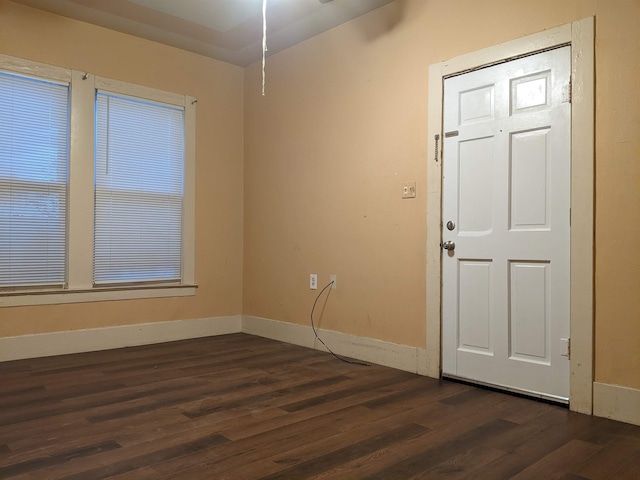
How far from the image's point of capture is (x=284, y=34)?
4148mm

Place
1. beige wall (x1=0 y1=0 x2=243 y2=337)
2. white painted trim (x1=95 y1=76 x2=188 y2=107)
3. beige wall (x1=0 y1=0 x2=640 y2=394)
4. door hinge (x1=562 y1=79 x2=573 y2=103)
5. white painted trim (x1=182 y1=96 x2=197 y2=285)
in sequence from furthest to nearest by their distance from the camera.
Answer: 1. white painted trim (x1=182 y1=96 x2=197 y2=285)
2. white painted trim (x1=95 y1=76 x2=188 y2=107)
3. beige wall (x1=0 y1=0 x2=243 y2=337)
4. door hinge (x1=562 y1=79 x2=573 y2=103)
5. beige wall (x1=0 y1=0 x2=640 y2=394)

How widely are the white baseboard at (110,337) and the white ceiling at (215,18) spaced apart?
8.05 ft

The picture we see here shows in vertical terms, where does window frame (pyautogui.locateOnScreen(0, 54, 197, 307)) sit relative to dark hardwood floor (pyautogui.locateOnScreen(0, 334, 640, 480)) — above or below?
above

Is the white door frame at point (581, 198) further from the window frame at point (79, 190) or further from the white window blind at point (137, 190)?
the window frame at point (79, 190)

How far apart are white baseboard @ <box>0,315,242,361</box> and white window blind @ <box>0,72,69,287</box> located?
420mm

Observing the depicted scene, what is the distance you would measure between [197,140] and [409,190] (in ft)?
7.24

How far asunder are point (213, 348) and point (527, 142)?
2.80m

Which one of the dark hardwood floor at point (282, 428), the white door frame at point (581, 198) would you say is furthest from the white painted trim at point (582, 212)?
the dark hardwood floor at point (282, 428)

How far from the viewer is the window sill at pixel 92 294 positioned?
3631 mm

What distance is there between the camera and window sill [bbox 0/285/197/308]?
3.63 m

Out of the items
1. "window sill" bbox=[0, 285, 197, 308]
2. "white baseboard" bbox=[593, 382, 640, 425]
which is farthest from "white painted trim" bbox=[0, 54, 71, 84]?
"white baseboard" bbox=[593, 382, 640, 425]

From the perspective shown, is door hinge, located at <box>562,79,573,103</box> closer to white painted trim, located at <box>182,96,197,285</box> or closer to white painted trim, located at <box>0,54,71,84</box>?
white painted trim, located at <box>182,96,197,285</box>

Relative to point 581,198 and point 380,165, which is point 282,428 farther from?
point 380,165

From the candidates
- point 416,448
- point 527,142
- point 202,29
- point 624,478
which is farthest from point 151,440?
point 202,29
